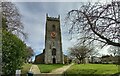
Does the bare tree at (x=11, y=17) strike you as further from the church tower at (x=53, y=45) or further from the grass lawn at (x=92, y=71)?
the church tower at (x=53, y=45)

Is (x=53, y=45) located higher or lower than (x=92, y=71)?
higher

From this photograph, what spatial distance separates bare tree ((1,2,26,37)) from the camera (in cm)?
1640

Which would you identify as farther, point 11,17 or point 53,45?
point 53,45

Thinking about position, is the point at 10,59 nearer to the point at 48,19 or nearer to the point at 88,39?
the point at 88,39

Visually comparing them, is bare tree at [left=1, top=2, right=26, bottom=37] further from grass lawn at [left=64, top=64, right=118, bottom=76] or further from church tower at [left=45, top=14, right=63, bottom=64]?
church tower at [left=45, top=14, right=63, bottom=64]

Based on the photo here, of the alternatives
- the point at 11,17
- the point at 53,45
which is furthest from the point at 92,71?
the point at 53,45

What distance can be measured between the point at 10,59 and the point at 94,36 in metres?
6.72

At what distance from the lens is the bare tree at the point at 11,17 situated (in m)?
16.4

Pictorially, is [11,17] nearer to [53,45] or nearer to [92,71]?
[92,71]

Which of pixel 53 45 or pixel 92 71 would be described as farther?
pixel 53 45

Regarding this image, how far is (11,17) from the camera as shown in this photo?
17.5m

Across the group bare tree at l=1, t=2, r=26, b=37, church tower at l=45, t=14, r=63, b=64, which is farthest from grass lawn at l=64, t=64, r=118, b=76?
church tower at l=45, t=14, r=63, b=64

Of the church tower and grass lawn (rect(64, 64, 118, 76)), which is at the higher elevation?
the church tower

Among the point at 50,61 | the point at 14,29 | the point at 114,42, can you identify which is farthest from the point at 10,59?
the point at 50,61
